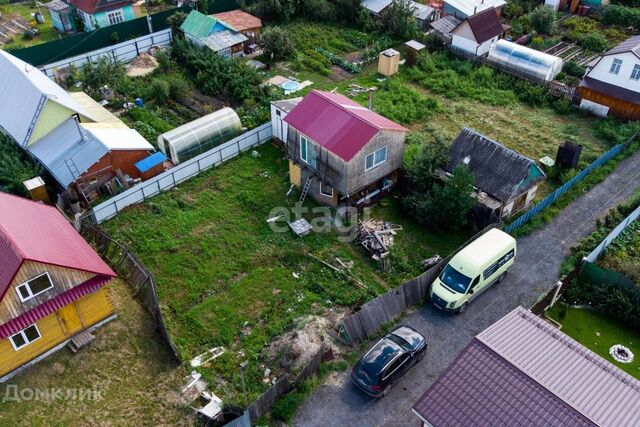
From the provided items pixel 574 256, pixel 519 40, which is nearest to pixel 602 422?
pixel 574 256

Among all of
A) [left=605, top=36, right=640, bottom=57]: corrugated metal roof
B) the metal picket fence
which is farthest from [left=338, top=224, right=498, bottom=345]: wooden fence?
[left=605, top=36, right=640, bottom=57]: corrugated metal roof

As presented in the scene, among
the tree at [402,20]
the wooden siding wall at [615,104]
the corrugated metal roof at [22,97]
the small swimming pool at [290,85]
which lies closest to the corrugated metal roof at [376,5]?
the tree at [402,20]

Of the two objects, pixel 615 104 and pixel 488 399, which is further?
pixel 615 104

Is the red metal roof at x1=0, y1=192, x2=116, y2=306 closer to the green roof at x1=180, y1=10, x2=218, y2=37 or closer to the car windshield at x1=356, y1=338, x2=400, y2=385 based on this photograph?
the car windshield at x1=356, y1=338, x2=400, y2=385

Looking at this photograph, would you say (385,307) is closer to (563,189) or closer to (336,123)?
(336,123)

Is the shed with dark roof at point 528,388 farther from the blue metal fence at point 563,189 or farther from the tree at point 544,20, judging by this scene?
the tree at point 544,20

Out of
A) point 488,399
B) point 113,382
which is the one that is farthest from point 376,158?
point 113,382
